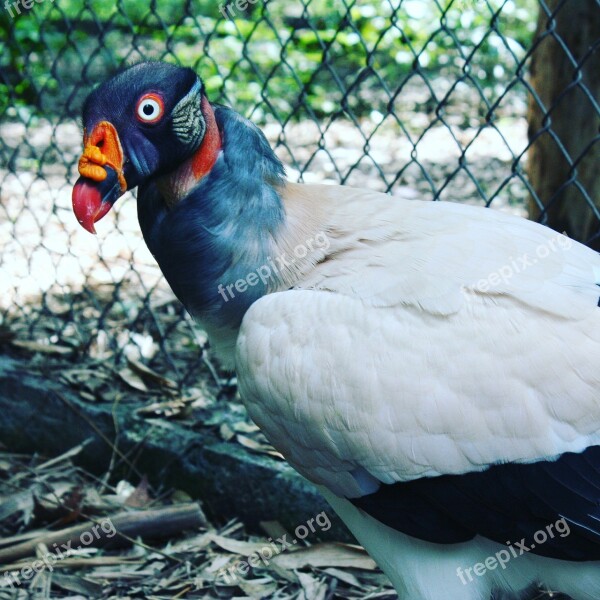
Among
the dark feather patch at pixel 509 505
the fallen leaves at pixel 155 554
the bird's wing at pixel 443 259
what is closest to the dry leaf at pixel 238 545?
the fallen leaves at pixel 155 554

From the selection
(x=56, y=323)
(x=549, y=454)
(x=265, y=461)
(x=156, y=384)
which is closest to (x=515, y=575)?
(x=549, y=454)

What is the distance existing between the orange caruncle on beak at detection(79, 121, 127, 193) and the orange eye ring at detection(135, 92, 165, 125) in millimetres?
83

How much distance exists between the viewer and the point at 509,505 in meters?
2.24

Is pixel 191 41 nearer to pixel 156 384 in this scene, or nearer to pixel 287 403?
pixel 156 384

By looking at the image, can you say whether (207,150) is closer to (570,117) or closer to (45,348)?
(570,117)

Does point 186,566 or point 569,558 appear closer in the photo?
point 569,558

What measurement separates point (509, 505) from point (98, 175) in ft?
4.38

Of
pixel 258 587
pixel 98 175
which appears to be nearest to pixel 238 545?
pixel 258 587

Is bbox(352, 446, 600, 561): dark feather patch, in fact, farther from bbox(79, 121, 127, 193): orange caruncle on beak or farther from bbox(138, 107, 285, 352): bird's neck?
bbox(79, 121, 127, 193): orange caruncle on beak

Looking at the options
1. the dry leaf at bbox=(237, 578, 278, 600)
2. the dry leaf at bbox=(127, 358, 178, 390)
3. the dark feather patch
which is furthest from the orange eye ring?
the dry leaf at bbox=(127, 358, 178, 390)

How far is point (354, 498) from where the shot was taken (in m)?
2.40

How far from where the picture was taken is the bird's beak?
235cm

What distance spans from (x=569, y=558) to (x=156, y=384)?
2.23 metres

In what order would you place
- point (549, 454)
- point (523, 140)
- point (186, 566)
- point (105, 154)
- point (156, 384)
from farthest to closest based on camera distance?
point (523, 140) → point (156, 384) → point (186, 566) → point (105, 154) → point (549, 454)
